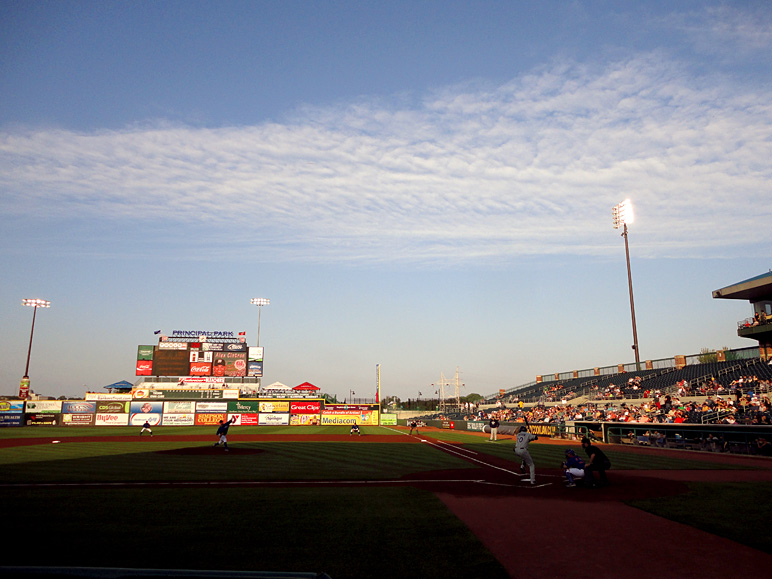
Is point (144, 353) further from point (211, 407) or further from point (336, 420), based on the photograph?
point (336, 420)

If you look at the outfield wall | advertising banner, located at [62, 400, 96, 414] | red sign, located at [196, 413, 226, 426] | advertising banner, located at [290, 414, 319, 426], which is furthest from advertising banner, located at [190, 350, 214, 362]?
advertising banner, located at [290, 414, 319, 426]

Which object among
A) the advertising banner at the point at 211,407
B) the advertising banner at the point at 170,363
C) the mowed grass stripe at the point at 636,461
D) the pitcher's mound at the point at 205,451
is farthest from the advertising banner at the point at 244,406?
the mowed grass stripe at the point at 636,461

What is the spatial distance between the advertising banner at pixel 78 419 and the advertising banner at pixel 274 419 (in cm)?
1920

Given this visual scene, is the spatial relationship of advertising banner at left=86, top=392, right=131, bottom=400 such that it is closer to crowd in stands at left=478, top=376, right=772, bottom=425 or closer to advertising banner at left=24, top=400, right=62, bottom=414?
advertising banner at left=24, top=400, right=62, bottom=414

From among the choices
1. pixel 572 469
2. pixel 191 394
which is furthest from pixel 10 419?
pixel 572 469

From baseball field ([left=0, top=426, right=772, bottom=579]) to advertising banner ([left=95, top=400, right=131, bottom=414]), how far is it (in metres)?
44.1

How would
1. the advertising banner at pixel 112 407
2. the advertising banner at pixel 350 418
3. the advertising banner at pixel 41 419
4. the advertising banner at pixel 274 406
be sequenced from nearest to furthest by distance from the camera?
the advertising banner at pixel 41 419 < the advertising banner at pixel 112 407 < the advertising banner at pixel 274 406 < the advertising banner at pixel 350 418

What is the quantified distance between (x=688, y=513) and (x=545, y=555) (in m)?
4.99

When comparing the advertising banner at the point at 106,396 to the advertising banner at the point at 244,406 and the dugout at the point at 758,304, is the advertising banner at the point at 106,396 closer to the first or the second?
the advertising banner at the point at 244,406

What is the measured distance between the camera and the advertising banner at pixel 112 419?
5741 centimetres

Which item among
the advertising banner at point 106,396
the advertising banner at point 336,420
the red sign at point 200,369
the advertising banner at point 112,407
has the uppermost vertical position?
the red sign at point 200,369

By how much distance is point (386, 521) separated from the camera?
9.58 meters

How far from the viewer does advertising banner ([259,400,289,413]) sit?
2477 inches

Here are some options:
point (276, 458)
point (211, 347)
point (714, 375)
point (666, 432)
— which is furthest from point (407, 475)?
point (211, 347)
